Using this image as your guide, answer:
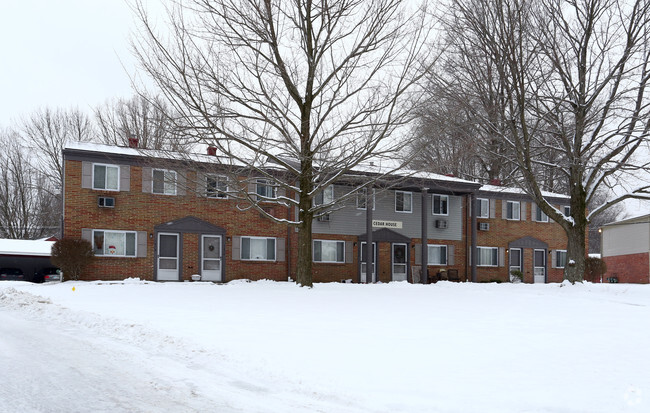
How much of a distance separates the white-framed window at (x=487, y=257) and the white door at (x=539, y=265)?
312cm

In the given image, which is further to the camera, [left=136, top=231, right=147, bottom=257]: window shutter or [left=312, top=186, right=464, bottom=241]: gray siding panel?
[left=312, top=186, right=464, bottom=241]: gray siding panel

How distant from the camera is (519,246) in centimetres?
3409

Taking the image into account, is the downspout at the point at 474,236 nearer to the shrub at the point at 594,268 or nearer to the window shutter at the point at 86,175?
the shrub at the point at 594,268

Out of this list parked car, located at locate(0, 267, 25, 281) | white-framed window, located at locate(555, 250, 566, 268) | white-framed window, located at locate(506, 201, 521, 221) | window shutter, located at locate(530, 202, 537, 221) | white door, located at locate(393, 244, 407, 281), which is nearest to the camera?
parked car, located at locate(0, 267, 25, 281)

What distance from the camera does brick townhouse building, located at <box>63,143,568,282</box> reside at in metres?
23.5

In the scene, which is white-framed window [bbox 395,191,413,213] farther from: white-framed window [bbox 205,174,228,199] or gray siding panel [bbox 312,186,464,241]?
white-framed window [bbox 205,174,228,199]

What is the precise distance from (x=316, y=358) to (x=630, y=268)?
133 feet

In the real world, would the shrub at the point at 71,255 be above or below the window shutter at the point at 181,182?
below

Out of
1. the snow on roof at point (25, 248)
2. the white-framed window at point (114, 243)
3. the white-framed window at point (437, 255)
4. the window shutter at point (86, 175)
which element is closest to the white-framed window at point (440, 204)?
the white-framed window at point (437, 255)

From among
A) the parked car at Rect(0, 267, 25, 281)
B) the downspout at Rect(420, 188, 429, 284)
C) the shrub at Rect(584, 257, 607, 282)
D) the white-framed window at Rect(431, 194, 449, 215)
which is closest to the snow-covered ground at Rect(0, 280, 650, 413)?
the downspout at Rect(420, 188, 429, 284)

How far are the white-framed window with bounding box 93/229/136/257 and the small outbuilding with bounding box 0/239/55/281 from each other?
8.44 meters

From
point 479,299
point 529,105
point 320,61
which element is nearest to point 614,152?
point 529,105

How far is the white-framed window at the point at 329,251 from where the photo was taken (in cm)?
2828

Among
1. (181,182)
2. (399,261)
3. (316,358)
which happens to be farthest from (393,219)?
(316,358)
